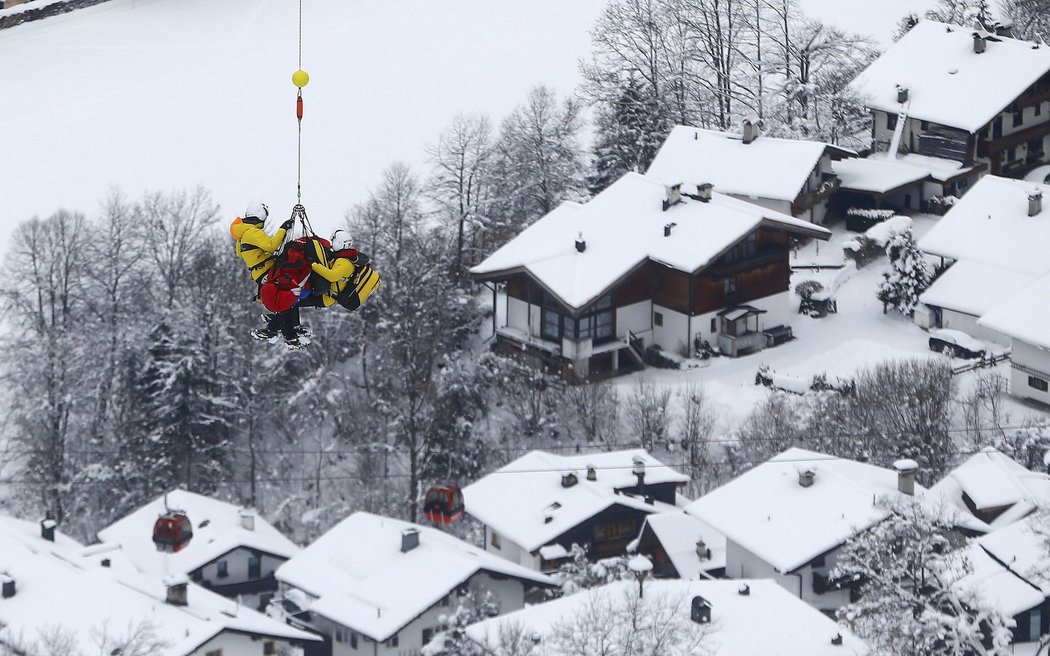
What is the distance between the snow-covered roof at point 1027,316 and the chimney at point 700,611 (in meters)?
17.0

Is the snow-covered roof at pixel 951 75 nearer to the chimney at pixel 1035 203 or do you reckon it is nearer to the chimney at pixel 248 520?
the chimney at pixel 1035 203

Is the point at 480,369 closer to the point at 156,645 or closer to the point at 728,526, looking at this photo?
the point at 728,526

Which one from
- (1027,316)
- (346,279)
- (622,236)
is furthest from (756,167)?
(346,279)

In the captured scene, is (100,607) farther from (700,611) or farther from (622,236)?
(622,236)

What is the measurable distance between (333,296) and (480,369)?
40.8 metres

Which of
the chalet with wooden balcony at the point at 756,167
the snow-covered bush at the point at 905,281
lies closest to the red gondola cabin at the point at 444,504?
the snow-covered bush at the point at 905,281

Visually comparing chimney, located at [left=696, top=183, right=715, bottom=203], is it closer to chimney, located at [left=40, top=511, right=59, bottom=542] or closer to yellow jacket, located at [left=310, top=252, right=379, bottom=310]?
chimney, located at [left=40, top=511, right=59, bottom=542]

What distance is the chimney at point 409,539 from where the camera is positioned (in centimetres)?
5309

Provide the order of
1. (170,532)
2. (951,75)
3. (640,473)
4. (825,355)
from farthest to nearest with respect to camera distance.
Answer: (951,75) < (825,355) < (170,532) < (640,473)

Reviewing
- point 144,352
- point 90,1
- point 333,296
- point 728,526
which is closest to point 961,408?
point 728,526

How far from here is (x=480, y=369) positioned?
6191cm

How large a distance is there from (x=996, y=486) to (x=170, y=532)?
22.5 m

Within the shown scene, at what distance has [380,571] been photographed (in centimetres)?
5300

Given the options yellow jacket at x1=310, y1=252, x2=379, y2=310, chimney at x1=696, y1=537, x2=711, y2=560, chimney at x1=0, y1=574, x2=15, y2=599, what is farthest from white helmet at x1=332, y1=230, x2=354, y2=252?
chimney at x1=696, y1=537, x2=711, y2=560
